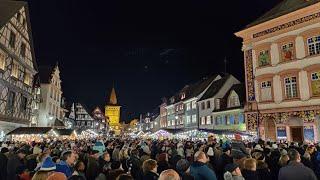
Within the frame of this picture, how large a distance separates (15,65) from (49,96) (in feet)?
62.8

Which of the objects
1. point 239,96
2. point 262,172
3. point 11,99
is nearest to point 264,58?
point 239,96

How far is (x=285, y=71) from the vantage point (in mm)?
29375

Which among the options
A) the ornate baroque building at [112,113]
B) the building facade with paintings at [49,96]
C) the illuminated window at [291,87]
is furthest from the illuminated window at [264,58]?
the ornate baroque building at [112,113]

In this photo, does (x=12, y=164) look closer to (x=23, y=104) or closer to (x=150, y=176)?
(x=150, y=176)

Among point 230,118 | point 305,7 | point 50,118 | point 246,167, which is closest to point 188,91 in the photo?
point 230,118

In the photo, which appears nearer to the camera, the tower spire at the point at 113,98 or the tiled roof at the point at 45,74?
the tiled roof at the point at 45,74

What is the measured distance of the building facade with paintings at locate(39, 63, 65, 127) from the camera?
4894 cm

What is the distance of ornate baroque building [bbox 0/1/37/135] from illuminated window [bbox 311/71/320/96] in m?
29.5

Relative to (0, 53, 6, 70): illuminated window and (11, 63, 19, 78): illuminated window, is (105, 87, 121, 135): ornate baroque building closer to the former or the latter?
(11, 63, 19, 78): illuminated window

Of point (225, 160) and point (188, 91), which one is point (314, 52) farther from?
point (188, 91)

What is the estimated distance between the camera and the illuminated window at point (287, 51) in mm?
29062

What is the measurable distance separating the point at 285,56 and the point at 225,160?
22.0 m

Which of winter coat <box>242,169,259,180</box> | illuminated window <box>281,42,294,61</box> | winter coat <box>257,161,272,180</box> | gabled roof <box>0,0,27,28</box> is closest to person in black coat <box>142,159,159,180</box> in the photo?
winter coat <box>242,169,259,180</box>

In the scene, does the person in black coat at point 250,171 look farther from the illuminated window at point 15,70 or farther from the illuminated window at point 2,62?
the illuminated window at point 15,70
